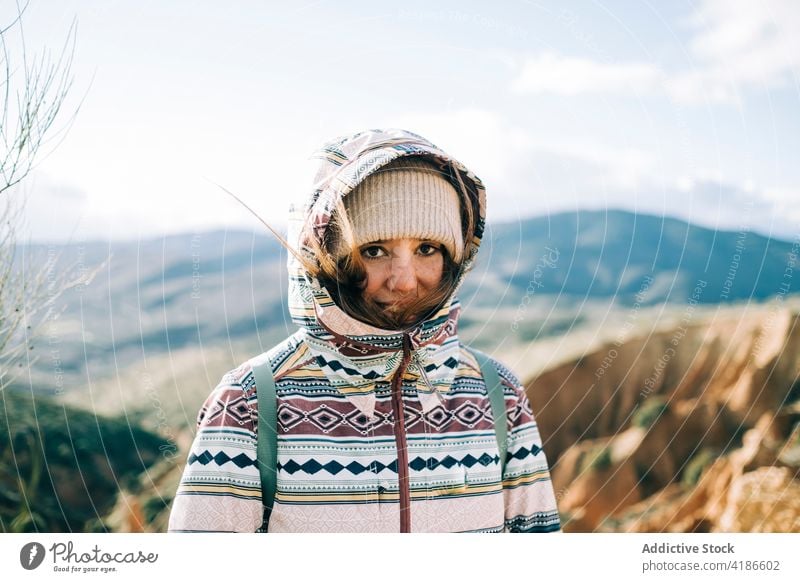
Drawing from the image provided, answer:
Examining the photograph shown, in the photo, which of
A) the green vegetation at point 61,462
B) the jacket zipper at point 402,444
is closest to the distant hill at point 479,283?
the green vegetation at point 61,462

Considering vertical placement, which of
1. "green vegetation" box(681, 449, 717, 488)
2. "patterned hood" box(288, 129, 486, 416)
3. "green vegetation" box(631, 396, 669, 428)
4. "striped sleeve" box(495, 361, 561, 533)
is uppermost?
"patterned hood" box(288, 129, 486, 416)

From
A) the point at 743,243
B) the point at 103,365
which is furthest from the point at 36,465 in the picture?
the point at 743,243

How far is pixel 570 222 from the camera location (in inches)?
139

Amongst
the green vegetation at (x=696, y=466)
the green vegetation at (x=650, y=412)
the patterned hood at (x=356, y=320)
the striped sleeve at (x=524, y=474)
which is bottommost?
the green vegetation at (x=696, y=466)

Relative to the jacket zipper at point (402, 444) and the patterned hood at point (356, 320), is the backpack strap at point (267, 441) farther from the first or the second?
the jacket zipper at point (402, 444)

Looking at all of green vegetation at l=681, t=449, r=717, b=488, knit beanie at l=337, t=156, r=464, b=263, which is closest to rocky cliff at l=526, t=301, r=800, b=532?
green vegetation at l=681, t=449, r=717, b=488

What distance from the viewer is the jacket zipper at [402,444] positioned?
67.7 inches

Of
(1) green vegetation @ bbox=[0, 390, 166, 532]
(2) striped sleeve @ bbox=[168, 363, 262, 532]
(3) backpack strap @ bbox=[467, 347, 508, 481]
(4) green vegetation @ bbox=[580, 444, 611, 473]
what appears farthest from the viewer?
(4) green vegetation @ bbox=[580, 444, 611, 473]

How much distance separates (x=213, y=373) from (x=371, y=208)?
8.55 feet

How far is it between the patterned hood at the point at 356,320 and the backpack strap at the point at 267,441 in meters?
0.16

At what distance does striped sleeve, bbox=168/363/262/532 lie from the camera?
5.24ft

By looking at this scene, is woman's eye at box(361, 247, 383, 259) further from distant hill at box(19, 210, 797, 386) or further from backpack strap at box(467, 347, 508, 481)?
distant hill at box(19, 210, 797, 386)

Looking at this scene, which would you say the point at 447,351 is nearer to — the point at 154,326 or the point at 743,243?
the point at 154,326

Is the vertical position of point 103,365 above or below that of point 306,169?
below
